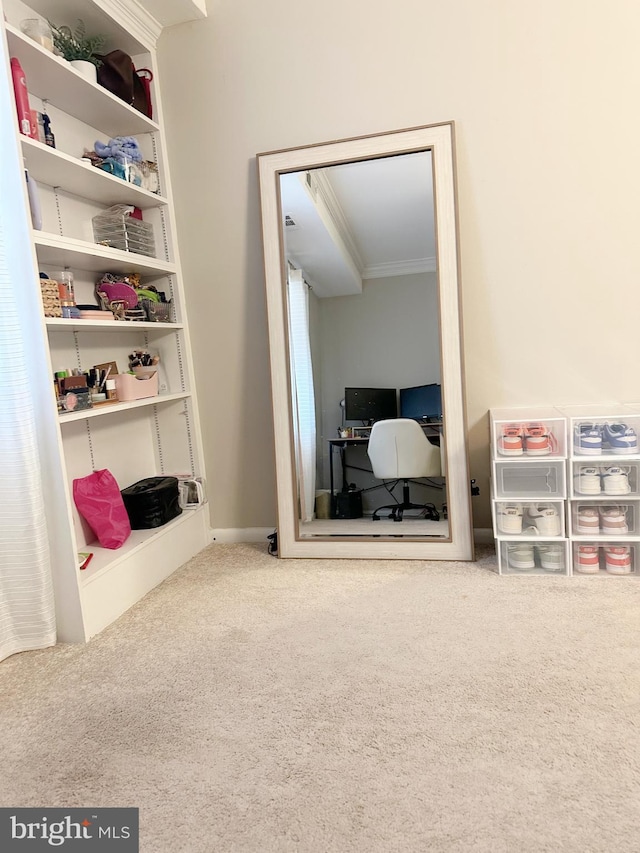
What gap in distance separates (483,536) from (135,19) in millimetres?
2962

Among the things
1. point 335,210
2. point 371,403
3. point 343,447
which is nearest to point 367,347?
point 371,403

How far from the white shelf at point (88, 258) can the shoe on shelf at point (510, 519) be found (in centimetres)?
196

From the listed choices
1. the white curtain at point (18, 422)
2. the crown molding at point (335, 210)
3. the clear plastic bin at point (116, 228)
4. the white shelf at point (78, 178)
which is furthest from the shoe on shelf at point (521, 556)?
the white shelf at point (78, 178)

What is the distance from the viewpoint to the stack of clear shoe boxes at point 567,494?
92.4 inches

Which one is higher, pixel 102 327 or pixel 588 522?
pixel 102 327

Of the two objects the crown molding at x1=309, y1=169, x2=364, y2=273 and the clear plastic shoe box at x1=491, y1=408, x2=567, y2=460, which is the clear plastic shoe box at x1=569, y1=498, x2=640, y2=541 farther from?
the crown molding at x1=309, y1=169, x2=364, y2=273

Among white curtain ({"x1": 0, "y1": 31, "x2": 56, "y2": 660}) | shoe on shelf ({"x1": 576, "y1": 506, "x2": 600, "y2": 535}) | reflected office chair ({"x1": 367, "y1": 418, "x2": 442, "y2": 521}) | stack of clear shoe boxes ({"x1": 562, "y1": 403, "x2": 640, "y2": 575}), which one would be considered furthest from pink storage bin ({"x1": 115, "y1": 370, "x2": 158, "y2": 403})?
shoe on shelf ({"x1": 576, "y1": 506, "x2": 600, "y2": 535})

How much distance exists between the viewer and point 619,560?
2357 mm

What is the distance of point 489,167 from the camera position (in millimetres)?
2578

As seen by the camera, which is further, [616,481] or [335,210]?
[335,210]

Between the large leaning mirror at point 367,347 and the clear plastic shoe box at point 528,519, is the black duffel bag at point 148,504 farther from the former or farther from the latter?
the clear plastic shoe box at point 528,519

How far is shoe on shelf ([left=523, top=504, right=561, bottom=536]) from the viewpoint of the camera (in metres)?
2.39

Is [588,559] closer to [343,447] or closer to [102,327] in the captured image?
[343,447]

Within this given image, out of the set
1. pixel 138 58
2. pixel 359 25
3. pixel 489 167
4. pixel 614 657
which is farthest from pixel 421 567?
pixel 138 58
